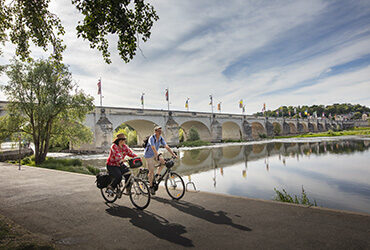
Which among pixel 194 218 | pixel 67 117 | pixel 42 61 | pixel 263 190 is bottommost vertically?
pixel 263 190

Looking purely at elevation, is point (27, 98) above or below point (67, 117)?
above

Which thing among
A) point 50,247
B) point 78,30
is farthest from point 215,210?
point 78,30

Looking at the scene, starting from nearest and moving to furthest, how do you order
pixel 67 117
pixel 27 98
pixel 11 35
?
1. pixel 11 35
2. pixel 27 98
3. pixel 67 117

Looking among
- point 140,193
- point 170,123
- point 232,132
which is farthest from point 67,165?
point 232,132

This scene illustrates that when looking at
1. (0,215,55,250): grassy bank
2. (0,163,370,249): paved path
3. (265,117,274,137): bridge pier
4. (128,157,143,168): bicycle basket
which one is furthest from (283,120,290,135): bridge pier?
(0,215,55,250): grassy bank

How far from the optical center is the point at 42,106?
16.0m

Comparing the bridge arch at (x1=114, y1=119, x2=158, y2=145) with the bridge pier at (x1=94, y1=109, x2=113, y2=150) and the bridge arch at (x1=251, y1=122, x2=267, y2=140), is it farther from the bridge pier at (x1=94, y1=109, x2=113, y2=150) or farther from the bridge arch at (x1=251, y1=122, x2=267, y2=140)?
the bridge arch at (x1=251, y1=122, x2=267, y2=140)

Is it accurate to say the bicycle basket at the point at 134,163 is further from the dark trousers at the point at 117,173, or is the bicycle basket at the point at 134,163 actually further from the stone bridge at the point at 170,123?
the stone bridge at the point at 170,123

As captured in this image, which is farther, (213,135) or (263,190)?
(213,135)

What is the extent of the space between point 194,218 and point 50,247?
8.14 feet

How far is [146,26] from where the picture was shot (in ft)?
19.7

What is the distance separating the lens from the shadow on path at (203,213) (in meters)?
4.23

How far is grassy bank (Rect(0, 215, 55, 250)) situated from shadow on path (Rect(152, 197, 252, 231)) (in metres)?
2.63

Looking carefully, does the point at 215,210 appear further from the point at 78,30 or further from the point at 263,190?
the point at 78,30
